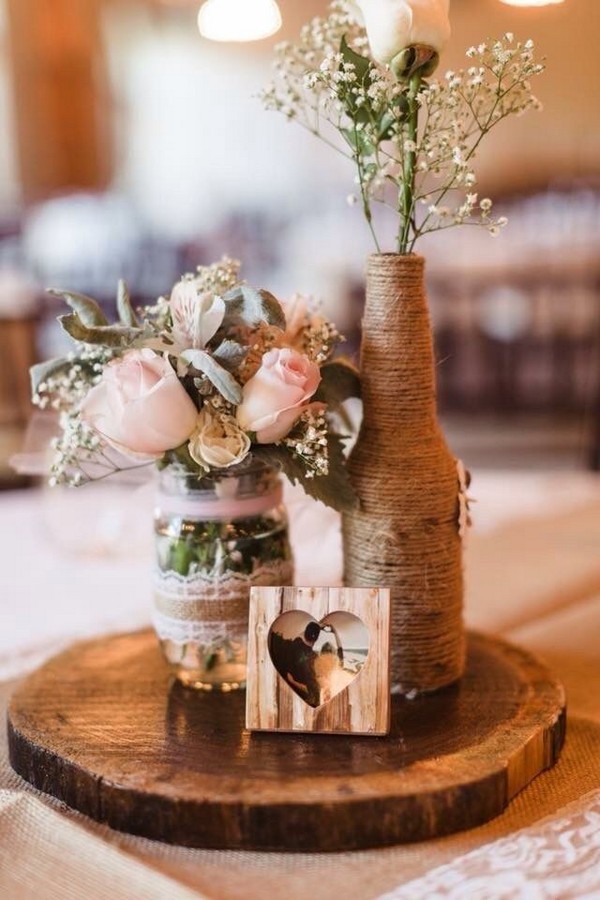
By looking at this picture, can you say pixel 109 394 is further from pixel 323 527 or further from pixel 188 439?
pixel 323 527

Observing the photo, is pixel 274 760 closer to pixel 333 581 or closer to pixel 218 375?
pixel 218 375

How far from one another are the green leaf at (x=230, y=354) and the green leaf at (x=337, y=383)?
0.37ft

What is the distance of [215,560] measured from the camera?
3.48 feet

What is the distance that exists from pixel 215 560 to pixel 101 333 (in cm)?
26

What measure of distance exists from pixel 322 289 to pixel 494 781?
16.4ft

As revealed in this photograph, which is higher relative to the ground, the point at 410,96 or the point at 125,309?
the point at 410,96

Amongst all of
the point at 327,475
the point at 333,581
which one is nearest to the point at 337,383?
the point at 327,475

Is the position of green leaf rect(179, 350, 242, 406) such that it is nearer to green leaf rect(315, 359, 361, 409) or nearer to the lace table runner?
green leaf rect(315, 359, 361, 409)

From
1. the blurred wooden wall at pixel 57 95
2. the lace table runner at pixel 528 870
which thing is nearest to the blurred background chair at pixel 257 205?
the blurred wooden wall at pixel 57 95

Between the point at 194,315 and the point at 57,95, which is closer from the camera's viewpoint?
the point at 194,315

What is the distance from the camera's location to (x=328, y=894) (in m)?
0.79

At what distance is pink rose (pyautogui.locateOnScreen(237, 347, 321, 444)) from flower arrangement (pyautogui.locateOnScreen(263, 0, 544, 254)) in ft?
0.57

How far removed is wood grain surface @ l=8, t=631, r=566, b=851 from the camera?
2.78 feet

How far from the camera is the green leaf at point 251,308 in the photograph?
971 millimetres
